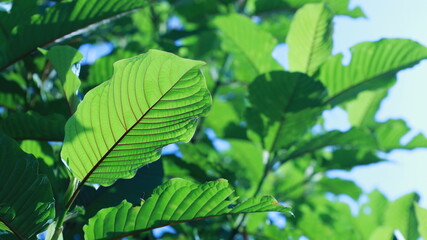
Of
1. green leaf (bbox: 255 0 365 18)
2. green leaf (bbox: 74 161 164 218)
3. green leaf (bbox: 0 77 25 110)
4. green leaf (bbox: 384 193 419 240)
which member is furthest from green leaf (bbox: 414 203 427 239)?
green leaf (bbox: 0 77 25 110)

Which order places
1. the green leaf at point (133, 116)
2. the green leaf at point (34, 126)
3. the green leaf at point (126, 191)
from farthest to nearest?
the green leaf at point (34, 126) → the green leaf at point (126, 191) → the green leaf at point (133, 116)

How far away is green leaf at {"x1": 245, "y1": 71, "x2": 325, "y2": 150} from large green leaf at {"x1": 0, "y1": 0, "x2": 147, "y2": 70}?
51 cm

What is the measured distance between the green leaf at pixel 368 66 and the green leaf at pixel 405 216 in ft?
1.49

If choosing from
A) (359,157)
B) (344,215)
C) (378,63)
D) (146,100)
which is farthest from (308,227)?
(146,100)

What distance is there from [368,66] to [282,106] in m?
0.35

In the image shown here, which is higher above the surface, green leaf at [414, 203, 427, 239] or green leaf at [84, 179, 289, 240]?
green leaf at [84, 179, 289, 240]

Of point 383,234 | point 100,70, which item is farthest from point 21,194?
point 383,234

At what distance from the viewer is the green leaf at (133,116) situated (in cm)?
87

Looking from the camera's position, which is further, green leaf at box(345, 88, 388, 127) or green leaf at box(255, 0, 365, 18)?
green leaf at box(345, 88, 388, 127)

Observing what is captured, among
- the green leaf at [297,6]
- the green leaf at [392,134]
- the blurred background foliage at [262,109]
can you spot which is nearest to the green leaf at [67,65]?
the blurred background foliage at [262,109]

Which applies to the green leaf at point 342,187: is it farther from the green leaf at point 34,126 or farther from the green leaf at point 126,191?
the green leaf at point 34,126

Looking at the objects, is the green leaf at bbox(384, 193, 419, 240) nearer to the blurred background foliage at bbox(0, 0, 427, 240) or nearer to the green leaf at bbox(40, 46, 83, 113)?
the blurred background foliage at bbox(0, 0, 427, 240)

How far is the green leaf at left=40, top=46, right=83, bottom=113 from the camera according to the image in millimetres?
1028

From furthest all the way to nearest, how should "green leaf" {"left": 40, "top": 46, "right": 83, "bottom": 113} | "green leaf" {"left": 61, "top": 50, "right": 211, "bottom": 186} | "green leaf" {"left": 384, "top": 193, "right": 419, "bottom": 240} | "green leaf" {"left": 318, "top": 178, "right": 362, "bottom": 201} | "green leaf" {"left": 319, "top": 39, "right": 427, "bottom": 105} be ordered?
"green leaf" {"left": 318, "top": 178, "right": 362, "bottom": 201} → "green leaf" {"left": 384, "top": 193, "right": 419, "bottom": 240} → "green leaf" {"left": 319, "top": 39, "right": 427, "bottom": 105} → "green leaf" {"left": 40, "top": 46, "right": 83, "bottom": 113} → "green leaf" {"left": 61, "top": 50, "right": 211, "bottom": 186}
